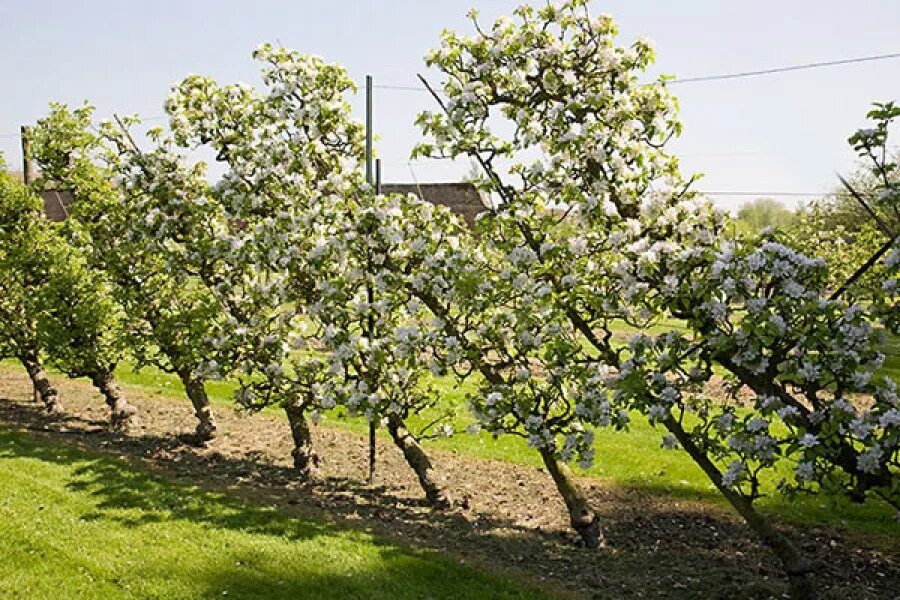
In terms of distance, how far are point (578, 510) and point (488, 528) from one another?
1.28m

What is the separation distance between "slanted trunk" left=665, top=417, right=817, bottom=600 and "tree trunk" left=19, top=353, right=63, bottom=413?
43.4 feet

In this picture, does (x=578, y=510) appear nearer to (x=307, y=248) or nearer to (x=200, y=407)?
(x=307, y=248)

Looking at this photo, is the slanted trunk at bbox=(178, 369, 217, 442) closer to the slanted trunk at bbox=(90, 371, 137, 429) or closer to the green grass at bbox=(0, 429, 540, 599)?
the slanted trunk at bbox=(90, 371, 137, 429)

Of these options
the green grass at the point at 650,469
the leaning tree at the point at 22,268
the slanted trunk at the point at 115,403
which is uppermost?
the leaning tree at the point at 22,268

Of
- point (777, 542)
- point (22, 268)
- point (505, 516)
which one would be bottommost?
point (505, 516)

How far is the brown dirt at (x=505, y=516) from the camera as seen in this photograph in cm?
838

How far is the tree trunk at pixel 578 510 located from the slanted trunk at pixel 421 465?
6.29 feet

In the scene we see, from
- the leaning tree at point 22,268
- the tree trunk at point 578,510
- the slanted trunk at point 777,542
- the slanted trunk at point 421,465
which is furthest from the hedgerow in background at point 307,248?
the leaning tree at point 22,268

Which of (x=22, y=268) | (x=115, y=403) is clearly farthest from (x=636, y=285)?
(x=22, y=268)

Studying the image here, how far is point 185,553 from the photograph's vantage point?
335 inches

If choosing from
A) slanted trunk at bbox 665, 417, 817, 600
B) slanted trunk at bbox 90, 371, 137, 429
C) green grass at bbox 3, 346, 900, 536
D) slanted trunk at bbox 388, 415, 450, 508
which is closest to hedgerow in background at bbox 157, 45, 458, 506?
slanted trunk at bbox 388, 415, 450, 508

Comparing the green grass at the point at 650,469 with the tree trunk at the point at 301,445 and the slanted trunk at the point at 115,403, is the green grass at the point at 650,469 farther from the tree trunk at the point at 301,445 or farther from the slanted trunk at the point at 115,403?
the slanted trunk at the point at 115,403

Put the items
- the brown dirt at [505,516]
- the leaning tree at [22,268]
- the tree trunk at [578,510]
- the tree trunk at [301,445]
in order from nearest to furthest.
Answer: the brown dirt at [505,516] → the tree trunk at [578,510] → the tree trunk at [301,445] → the leaning tree at [22,268]

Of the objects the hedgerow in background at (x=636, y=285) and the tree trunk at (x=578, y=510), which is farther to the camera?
the tree trunk at (x=578, y=510)
